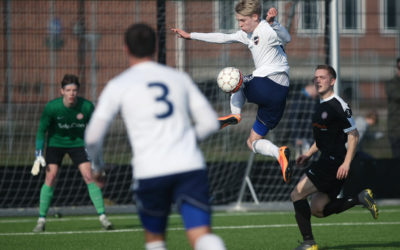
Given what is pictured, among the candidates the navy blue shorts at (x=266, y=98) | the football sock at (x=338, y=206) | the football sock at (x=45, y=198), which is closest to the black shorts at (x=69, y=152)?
the football sock at (x=45, y=198)

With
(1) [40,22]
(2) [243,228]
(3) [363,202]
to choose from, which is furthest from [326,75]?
(1) [40,22]

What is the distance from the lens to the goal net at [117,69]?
10.9 meters

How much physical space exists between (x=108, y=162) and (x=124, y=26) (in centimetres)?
217

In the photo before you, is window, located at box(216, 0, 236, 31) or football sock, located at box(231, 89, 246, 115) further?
window, located at box(216, 0, 236, 31)

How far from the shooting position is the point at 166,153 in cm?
405

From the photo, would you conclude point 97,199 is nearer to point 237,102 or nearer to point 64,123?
point 64,123

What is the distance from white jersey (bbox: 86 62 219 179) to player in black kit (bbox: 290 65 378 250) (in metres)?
2.84

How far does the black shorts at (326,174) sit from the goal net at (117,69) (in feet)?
13.8

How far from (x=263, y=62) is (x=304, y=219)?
1582mm

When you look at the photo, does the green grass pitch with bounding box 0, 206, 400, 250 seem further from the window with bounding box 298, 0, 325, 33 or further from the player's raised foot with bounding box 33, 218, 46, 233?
the window with bounding box 298, 0, 325, 33

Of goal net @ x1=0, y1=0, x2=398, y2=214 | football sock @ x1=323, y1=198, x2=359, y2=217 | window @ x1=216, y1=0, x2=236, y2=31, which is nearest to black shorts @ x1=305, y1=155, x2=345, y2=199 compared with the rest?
football sock @ x1=323, y1=198, x2=359, y2=217

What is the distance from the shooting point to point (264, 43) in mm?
6992

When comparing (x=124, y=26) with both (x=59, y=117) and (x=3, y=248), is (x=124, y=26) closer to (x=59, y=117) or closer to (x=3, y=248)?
(x=59, y=117)

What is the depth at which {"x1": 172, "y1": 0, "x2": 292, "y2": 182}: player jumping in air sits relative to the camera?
6.95 meters
